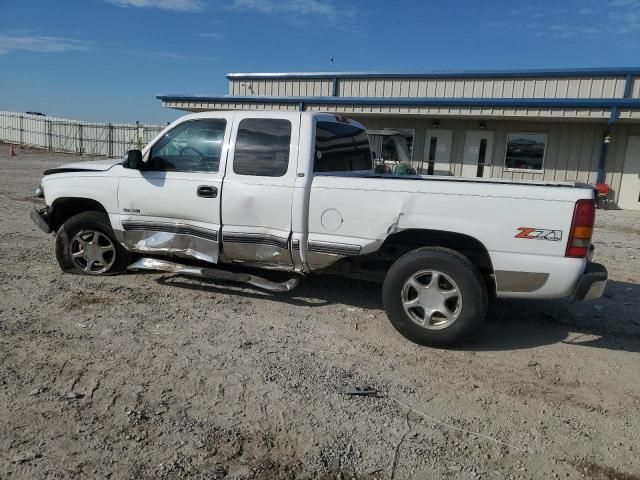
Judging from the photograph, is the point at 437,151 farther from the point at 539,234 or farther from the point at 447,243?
the point at 539,234

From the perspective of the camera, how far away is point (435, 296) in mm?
4262

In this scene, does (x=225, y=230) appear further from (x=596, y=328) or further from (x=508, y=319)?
(x=596, y=328)

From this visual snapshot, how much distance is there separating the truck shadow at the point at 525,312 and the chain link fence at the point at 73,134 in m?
26.0

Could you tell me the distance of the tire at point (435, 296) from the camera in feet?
13.5

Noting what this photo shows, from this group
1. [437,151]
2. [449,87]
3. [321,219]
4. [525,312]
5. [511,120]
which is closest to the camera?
[321,219]

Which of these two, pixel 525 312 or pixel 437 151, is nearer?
pixel 525 312

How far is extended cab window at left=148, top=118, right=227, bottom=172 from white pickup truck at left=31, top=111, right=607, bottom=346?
0.04 feet

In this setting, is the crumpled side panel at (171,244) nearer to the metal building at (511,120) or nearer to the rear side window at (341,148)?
the rear side window at (341,148)

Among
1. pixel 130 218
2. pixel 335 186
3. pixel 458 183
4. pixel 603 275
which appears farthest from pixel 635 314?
pixel 130 218

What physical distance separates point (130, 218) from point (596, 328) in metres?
4.82

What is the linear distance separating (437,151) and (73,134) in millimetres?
26893

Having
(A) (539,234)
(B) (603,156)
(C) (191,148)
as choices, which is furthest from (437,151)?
(A) (539,234)

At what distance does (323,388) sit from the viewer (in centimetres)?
356

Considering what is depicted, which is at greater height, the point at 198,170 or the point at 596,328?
the point at 198,170
